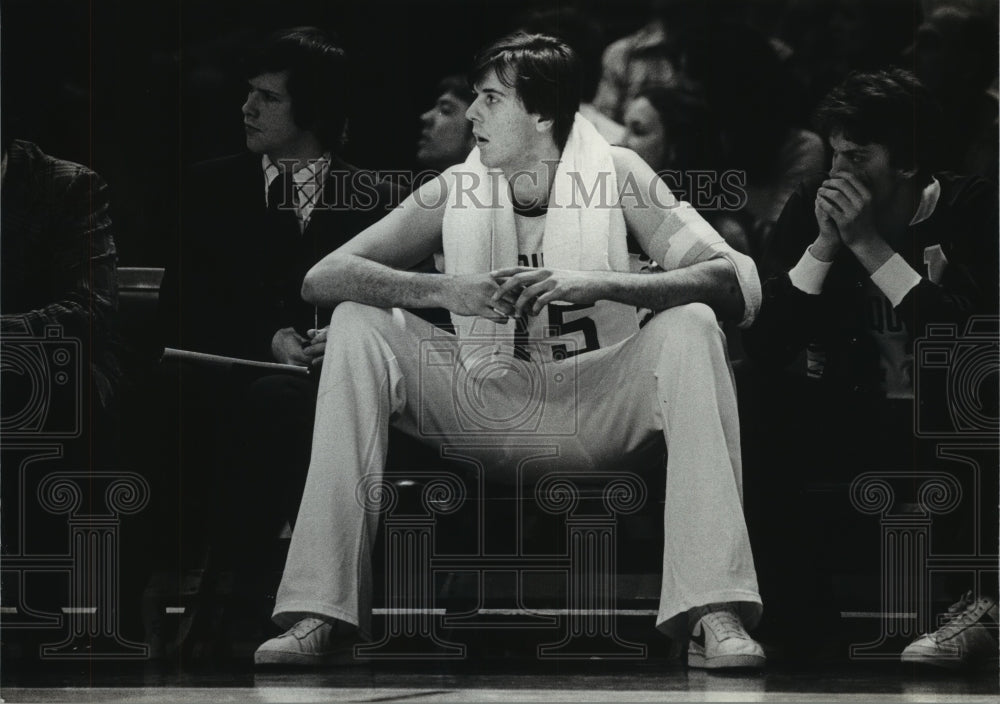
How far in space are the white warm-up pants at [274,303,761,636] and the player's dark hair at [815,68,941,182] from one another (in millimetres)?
1114

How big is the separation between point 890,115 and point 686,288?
1.28m

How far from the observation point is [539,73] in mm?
7258

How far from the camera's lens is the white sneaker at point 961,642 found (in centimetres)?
725

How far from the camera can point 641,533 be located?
7.18 meters

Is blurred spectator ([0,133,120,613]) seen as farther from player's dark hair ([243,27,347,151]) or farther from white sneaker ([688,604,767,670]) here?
white sneaker ([688,604,767,670])

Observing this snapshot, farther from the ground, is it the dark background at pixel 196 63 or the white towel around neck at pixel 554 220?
the dark background at pixel 196 63

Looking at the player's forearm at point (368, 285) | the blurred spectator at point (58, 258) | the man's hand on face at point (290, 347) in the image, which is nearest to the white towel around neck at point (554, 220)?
the player's forearm at point (368, 285)

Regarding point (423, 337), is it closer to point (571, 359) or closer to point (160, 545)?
point (571, 359)

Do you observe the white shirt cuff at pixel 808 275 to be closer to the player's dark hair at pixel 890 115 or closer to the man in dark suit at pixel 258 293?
the player's dark hair at pixel 890 115

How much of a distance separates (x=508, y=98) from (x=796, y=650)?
2950 mm

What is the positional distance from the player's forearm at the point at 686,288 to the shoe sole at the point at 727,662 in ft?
5.21

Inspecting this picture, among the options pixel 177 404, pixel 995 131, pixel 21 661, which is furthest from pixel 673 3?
pixel 21 661

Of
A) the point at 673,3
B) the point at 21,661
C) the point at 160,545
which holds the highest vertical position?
the point at 673,3

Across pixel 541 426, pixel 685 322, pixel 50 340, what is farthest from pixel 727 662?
pixel 50 340
